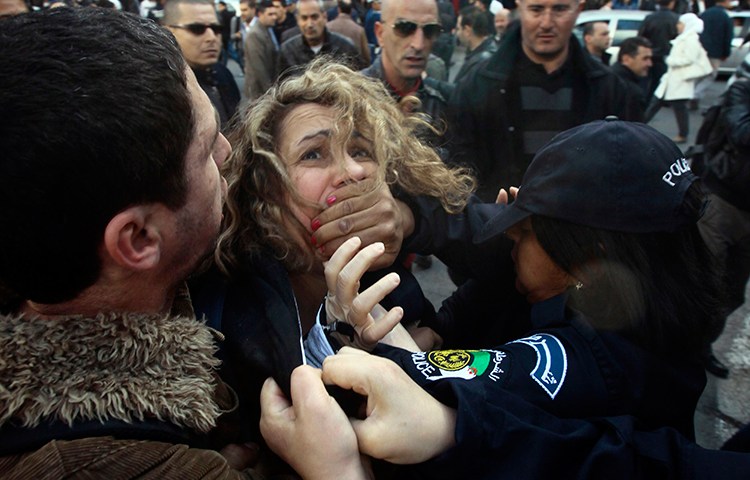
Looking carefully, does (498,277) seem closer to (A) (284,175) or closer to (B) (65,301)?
(A) (284,175)

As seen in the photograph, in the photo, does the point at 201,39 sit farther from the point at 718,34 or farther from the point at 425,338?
the point at 718,34

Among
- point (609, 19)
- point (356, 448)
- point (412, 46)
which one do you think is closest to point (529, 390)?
point (356, 448)

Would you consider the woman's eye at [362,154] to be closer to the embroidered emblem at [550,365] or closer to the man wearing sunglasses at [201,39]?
the embroidered emblem at [550,365]

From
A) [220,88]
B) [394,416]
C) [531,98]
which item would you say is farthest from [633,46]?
[394,416]

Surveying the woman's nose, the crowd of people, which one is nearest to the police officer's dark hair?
the crowd of people

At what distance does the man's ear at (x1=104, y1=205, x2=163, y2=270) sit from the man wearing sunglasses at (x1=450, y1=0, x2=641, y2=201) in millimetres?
2434

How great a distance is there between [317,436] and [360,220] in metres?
0.63

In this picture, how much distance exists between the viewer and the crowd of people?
37.5 inches

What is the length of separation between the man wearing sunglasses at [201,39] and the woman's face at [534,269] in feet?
10.0

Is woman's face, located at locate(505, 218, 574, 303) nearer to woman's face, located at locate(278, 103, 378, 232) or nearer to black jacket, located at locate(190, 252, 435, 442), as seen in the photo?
woman's face, located at locate(278, 103, 378, 232)

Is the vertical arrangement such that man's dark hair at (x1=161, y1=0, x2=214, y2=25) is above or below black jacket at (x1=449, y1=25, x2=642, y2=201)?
above

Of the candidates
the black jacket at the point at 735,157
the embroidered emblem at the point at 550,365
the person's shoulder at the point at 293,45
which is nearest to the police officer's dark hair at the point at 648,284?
the embroidered emblem at the point at 550,365

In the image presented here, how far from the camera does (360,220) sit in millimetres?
1562

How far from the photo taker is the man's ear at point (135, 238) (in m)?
1.01
